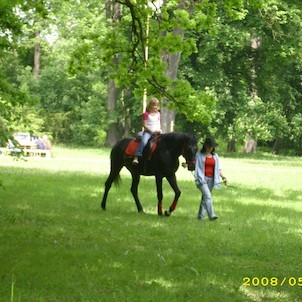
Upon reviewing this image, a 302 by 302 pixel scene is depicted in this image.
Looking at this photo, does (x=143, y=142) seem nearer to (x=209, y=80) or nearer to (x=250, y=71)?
(x=209, y=80)

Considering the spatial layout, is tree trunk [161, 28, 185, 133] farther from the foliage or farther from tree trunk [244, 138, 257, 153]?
tree trunk [244, 138, 257, 153]

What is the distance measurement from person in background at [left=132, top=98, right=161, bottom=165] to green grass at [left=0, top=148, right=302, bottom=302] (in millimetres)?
1440

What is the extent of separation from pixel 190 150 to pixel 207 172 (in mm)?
652

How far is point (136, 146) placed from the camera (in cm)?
1543

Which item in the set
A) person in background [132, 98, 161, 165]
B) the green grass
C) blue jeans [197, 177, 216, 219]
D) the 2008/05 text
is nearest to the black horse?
person in background [132, 98, 161, 165]

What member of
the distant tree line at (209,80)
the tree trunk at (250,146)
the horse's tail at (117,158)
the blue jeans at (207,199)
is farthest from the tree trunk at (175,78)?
the blue jeans at (207,199)

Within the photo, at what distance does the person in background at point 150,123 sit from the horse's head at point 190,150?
85cm

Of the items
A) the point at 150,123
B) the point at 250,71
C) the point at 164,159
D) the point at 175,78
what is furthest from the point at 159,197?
the point at 250,71

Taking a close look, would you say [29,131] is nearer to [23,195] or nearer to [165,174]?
[165,174]

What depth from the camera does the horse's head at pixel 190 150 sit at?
45.9ft

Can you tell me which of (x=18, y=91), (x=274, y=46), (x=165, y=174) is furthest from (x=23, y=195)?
(x=274, y=46)

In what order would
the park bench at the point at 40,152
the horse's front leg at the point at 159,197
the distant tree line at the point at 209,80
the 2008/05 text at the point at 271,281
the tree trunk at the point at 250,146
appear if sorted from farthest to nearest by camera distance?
the tree trunk at the point at 250,146 → the distant tree line at the point at 209,80 → the park bench at the point at 40,152 → the horse's front leg at the point at 159,197 → the 2008/05 text at the point at 271,281

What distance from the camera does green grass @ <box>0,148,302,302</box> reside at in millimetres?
7867

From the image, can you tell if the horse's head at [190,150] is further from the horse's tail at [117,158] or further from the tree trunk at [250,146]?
the tree trunk at [250,146]
